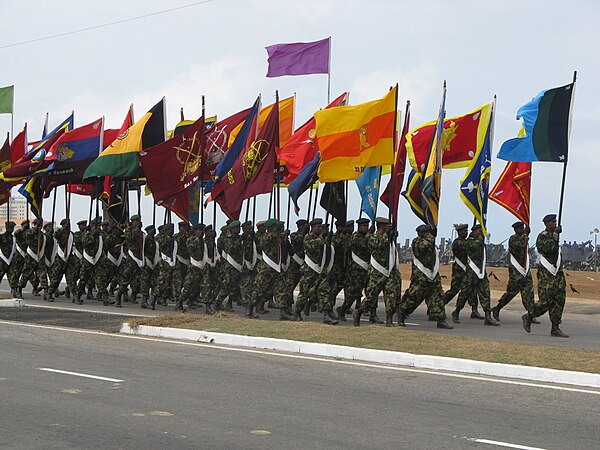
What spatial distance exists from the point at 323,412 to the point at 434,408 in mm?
1054

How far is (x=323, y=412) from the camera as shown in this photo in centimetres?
873

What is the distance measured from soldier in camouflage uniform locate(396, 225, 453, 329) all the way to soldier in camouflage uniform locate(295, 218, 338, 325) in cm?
114

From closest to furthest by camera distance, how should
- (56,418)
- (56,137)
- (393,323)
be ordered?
(56,418) → (393,323) → (56,137)

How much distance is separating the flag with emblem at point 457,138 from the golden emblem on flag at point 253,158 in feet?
8.90

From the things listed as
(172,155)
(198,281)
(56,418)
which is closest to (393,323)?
(198,281)

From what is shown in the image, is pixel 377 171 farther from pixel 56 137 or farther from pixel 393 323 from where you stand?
pixel 56 137

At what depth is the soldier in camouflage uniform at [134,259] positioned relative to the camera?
2052 centimetres

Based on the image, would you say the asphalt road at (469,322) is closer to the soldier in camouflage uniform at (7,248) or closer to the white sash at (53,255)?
the white sash at (53,255)

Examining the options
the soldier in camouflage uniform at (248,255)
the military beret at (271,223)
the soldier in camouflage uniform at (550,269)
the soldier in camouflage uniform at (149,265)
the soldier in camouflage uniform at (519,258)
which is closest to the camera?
the soldier in camouflage uniform at (550,269)

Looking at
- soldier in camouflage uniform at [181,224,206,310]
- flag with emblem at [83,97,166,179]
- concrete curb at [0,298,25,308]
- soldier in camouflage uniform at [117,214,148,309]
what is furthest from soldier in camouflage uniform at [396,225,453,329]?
concrete curb at [0,298,25,308]

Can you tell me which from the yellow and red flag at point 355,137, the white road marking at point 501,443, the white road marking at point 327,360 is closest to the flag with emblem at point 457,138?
the yellow and red flag at point 355,137

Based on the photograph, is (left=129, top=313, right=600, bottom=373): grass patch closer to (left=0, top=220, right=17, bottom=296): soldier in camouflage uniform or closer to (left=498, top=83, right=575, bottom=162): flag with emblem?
(left=498, top=83, right=575, bottom=162): flag with emblem

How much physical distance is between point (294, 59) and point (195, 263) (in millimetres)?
5652

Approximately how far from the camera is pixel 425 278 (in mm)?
16094
